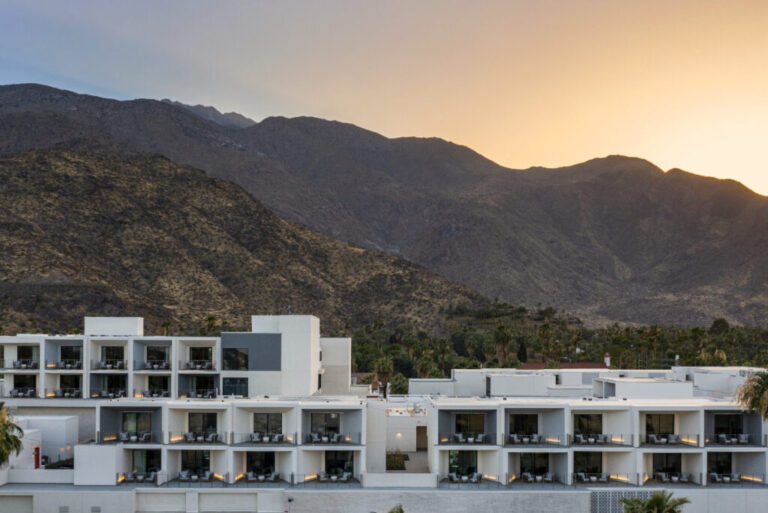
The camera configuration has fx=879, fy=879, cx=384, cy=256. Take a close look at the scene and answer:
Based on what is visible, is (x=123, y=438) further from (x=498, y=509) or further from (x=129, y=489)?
(x=498, y=509)

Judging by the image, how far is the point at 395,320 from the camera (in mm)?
163000

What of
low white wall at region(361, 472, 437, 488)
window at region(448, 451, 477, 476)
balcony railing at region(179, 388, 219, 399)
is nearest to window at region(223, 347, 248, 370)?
balcony railing at region(179, 388, 219, 399)

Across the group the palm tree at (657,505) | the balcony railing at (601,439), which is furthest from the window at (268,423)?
the palm tree at (657,505)

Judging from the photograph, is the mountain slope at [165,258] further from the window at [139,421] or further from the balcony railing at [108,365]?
the window at [139,421]

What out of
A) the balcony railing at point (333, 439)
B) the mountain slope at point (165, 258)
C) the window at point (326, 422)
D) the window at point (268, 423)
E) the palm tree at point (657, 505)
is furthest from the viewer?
the mountain slope at point (165, 258)

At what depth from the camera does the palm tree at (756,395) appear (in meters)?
45.2

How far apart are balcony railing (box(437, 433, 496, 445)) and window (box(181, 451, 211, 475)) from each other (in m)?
12.6

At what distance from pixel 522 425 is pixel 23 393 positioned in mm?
38814

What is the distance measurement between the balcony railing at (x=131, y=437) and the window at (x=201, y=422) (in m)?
1.76

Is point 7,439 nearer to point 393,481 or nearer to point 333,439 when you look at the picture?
point 333,439

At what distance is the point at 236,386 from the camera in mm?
61281

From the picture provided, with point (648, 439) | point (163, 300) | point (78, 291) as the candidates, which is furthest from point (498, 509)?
point (163, 300)

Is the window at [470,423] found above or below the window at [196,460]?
above

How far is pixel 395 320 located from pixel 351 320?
844 centimetres
